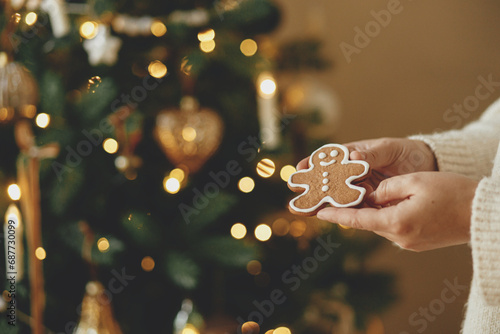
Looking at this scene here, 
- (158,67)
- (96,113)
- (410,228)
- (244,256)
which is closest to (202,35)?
(158,67)

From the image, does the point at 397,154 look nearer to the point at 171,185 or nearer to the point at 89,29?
the point at 171,185

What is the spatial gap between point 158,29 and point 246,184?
19.7 inches

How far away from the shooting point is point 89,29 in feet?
3.44

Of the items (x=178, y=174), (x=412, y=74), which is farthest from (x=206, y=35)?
(x=412, y=74)

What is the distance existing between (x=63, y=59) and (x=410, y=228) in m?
0.98

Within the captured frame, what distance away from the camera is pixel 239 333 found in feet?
4.09

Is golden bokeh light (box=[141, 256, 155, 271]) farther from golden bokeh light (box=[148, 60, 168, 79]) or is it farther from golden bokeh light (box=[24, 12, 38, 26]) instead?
golden bokeh light (box=[24, 12, 38, 26])

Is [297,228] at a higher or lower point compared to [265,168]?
lower

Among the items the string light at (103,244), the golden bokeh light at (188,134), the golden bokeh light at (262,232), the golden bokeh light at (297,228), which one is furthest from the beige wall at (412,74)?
the string light at (103,244)

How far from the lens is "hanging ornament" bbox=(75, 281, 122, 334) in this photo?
1.13 m

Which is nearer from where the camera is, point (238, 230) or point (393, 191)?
point (393, 191)

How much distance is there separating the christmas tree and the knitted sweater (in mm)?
469

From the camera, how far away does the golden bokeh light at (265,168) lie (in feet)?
3.93

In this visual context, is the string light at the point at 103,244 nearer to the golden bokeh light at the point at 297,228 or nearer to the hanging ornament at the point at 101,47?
the hanging ornament at the point at 101,47
